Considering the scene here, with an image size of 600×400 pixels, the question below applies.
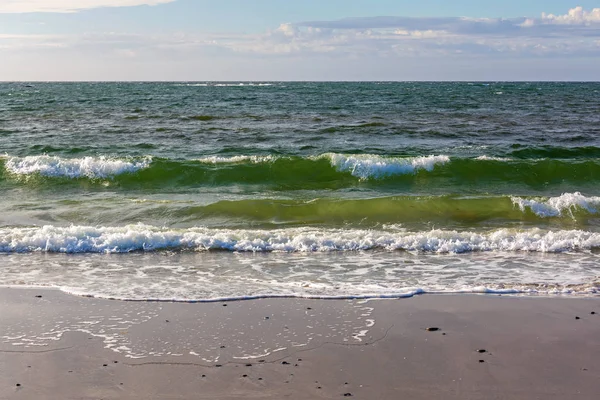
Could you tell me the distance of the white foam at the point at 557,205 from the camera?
12805 mm

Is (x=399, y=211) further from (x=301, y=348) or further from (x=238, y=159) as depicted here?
(x=301, y=348)

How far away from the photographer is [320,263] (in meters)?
9.12

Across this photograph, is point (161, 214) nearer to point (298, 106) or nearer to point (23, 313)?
point (23, 313)

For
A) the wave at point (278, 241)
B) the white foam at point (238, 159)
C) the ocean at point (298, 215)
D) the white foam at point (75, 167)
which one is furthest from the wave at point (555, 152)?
the white foam at point (75, 167)

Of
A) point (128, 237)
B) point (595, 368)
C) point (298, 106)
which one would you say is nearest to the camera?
point (595, 368)

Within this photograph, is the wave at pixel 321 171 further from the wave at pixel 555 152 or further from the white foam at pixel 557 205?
the white foam at pixel 557 205

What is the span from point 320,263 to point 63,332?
3.93 metres

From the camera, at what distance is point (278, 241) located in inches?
402

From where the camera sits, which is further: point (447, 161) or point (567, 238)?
point (447, 161)

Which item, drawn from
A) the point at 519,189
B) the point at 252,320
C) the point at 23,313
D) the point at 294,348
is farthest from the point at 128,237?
the point at 519,189

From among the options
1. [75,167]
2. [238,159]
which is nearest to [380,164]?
[238,159]

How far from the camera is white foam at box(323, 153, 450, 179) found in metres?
17.4

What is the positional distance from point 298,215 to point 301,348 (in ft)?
23.0

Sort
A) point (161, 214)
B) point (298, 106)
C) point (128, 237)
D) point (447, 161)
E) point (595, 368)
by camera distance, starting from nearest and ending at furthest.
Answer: point (595, 368), point (128, 237), point (161, 214), point (447, 161), point (298, 106)
